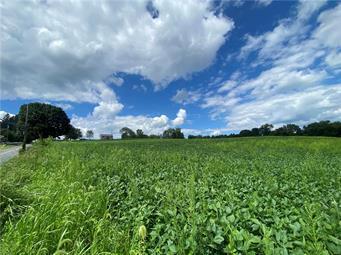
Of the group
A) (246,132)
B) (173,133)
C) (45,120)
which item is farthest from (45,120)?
(246,132)

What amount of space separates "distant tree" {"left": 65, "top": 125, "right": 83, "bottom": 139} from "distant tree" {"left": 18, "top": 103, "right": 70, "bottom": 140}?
1656 mm

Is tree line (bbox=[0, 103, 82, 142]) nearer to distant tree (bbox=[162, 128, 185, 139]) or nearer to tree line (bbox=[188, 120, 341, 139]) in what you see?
distant tree (bbox=[162, 128, 185, 139])

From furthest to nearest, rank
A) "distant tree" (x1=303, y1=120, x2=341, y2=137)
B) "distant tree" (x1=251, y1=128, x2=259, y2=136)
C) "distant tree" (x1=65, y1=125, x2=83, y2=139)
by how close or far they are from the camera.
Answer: "distant tree" (x1=65, y1=125, x2=83, y2=139) → "distant tree" (x1=251, y1=128, x2=259, y2=136) → "distant tree" (x1=303, y1=120, x2=341, y2=137)

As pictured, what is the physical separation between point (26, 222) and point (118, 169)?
11.8ft

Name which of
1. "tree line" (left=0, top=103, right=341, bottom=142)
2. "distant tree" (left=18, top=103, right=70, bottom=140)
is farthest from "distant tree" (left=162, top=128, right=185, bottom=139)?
"distant tree" (left=18, top=103, right=70, bottom=140)

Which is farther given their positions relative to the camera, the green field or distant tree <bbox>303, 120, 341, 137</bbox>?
distant tree <bbox>303, 120, 341, 137</bbox>

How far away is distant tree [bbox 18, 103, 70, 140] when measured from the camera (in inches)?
3250

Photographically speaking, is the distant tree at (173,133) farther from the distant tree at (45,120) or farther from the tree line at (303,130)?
the distant tree at (45,120)

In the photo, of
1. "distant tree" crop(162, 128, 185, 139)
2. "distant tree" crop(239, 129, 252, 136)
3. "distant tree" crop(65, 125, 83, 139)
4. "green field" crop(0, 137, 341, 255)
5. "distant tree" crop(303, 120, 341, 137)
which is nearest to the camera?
"green field" crop(0, 137, 341, 255)

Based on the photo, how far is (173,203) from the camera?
3.70 metres

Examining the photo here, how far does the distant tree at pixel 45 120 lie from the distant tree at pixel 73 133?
1656 millimetres

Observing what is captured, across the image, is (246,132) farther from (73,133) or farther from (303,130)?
(73,133)

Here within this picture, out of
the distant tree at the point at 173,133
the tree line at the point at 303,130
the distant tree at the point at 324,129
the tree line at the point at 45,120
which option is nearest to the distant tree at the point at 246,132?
the tree line at the point at 303,130

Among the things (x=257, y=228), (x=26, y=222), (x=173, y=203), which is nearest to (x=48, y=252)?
(x=26, y=222)
